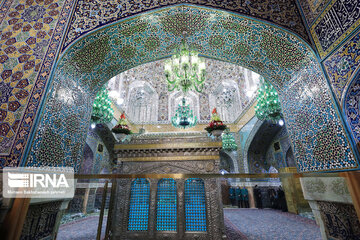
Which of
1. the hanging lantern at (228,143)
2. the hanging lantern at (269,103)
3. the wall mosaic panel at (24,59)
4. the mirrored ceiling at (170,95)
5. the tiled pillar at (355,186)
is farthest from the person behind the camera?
the mirrored ceiling at (170,95)

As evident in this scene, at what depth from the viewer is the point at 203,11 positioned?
3.13m

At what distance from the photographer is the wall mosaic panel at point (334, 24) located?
6.70 feet

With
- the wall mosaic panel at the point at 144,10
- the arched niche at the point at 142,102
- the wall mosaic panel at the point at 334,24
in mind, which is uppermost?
the arched niche at the point at 142,102

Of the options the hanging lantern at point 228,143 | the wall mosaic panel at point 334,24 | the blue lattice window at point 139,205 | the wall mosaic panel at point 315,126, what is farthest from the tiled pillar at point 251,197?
the wall mosaic panel at point 334,24

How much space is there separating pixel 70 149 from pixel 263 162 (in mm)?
9214

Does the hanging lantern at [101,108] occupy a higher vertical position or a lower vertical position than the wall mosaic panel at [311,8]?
lower

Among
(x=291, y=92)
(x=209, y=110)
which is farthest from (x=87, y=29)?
(x=209, y=110)

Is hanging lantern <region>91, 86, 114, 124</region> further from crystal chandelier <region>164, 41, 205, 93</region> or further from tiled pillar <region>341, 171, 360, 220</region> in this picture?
tiled pillar <region>341, 171, 360, 220</region>

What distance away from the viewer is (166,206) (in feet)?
14.0

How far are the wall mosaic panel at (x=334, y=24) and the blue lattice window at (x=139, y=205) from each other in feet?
14.9

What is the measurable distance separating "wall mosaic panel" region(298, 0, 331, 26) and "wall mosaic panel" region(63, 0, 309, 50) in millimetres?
95

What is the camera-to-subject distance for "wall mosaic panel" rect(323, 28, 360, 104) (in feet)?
6.53

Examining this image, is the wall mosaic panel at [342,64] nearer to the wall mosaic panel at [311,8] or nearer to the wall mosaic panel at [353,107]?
the wall mosaic panel at [353,107]

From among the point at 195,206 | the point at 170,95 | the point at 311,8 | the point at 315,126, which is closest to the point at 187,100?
the point at 170,95
